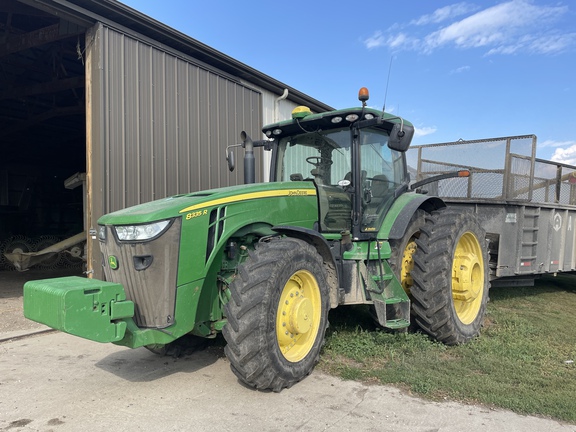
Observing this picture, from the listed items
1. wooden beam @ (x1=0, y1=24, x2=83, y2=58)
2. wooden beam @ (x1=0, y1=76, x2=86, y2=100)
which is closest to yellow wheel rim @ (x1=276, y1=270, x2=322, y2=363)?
wooden beam @ (x1=0, y1=24, x2=83, y2=58)

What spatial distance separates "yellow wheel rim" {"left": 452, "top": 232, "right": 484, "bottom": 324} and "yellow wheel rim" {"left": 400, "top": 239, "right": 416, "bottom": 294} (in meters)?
0.48

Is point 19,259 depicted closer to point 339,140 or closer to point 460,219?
point 339,140

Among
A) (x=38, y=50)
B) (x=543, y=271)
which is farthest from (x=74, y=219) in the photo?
(x=543, y=271)

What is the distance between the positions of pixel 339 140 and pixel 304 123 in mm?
426

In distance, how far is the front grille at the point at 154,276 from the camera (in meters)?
3.30

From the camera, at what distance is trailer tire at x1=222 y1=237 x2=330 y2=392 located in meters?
3.24

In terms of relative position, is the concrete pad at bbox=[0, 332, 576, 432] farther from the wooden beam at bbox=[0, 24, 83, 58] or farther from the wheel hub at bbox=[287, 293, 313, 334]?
the wooden beam at bbox=[0, 24, 83, 58]

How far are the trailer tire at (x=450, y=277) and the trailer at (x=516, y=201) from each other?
1153mm

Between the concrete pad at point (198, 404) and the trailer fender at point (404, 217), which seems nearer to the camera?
the concrete pad at point (198, 404)

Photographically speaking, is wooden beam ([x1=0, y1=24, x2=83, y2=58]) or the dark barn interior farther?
the dark barn interior

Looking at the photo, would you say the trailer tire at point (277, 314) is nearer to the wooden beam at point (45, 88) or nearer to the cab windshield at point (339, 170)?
the cab windshield at point (339, 170)

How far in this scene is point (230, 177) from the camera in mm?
8508

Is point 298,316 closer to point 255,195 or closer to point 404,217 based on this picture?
point 255,195

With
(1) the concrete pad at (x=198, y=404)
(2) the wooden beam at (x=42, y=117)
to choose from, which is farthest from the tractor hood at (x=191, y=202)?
(2) the wooden beam at (x=42, y=117)
